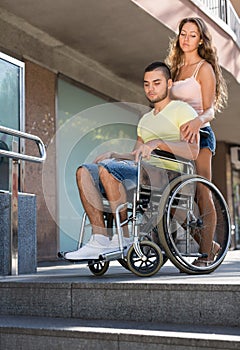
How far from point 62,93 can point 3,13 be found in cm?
149

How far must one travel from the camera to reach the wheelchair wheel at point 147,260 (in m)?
3.26

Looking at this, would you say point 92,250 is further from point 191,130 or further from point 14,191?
point 14,191

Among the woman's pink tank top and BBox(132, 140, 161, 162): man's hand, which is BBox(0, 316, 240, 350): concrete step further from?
the woman's pink tank top

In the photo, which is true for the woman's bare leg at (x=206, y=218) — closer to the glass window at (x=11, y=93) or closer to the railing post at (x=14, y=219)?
the railing post at (x=14, y=219)

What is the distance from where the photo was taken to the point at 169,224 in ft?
10.8

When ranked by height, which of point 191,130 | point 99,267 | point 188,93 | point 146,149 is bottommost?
point 99,267

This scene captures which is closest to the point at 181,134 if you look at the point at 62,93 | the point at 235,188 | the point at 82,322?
the point at 82,322

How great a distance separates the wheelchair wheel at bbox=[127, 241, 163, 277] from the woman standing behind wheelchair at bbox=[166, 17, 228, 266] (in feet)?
1.19

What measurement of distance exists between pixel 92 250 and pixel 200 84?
4.23ft

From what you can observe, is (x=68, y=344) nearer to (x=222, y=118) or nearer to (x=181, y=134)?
(x=181, y=134)

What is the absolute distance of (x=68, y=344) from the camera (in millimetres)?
2629

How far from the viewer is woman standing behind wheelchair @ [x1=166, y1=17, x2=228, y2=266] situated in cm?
358

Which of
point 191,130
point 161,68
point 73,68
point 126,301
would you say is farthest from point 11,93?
point 73,68

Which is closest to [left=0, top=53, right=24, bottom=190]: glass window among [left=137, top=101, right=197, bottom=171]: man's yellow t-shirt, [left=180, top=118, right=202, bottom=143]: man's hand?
[left=137, top=101, right=197, bottom=171]: man's yellow t-shirt
